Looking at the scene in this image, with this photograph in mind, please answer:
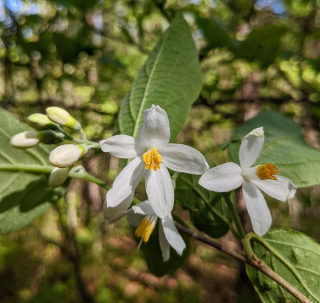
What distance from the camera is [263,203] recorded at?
3.03 ft

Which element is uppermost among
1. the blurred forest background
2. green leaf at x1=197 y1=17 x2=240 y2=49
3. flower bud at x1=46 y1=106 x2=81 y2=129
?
green leaf at x1=197 y1=17 x2=240 y2=49

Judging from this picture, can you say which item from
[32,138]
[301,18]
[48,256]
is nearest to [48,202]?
[32,138]

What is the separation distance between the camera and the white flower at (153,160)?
87 centimetres

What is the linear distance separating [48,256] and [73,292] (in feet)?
5.30

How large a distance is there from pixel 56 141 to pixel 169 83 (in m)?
0.49

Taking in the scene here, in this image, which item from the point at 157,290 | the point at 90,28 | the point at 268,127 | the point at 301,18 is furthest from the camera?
the point at 157,290

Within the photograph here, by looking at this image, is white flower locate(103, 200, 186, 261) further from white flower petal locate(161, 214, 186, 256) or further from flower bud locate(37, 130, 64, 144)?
Answer: flower bud locate(37, 130, 64, 144)

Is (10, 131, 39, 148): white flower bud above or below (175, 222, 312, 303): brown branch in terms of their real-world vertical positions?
above

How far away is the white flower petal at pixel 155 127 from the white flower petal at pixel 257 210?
1.02ft

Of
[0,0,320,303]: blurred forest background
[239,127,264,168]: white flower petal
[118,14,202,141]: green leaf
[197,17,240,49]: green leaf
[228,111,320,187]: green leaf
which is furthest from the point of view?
[0,0,320,303]: blurred forest background

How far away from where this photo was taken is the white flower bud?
0.93m

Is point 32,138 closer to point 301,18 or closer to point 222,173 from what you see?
point 222,173

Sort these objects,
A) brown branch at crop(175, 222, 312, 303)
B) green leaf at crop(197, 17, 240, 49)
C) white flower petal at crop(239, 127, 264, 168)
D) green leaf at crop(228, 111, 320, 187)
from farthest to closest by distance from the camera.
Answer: green leaf at crop(197, 17, 240, 49) → green leaf at crop(228, 111, 320, 187) → white flower petal at crop(239, 127, 264, 168) → brown branch at crop(175, 222, 312, 303)

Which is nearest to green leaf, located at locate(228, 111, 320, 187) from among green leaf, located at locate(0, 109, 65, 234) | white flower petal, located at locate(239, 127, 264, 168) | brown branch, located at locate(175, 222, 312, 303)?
white flower petal, located at locate(239, 127, 264, 168)
